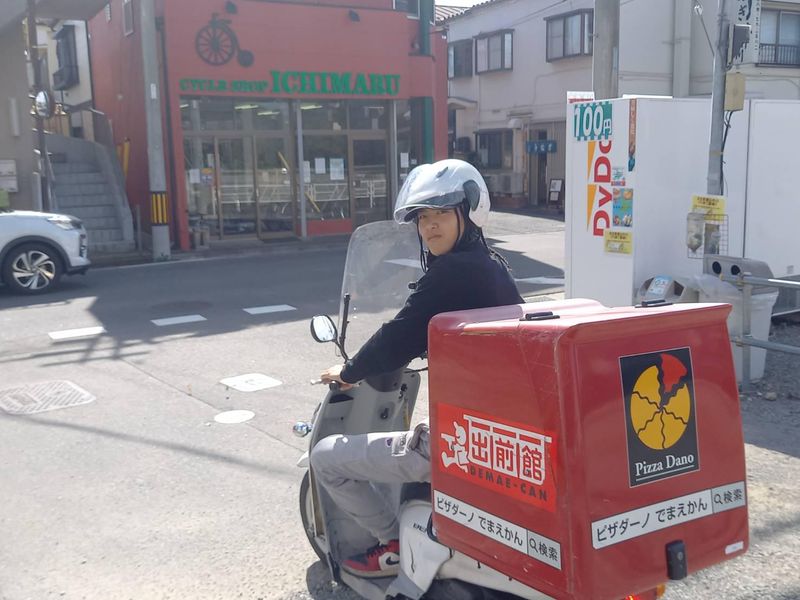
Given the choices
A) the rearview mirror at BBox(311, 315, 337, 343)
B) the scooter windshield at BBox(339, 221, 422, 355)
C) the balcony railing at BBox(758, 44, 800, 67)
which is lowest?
the rearview mirror at BBox(311, 315, 337, 343)

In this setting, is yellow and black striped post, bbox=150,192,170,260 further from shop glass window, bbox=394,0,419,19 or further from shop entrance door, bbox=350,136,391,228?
shop glass window, bbox=394,0,419,19

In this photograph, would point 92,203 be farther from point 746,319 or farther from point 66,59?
point 746,319

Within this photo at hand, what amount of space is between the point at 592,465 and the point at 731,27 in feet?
20.6

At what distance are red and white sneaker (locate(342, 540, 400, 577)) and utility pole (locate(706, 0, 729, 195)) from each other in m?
5.34

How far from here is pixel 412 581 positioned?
300 centimetres

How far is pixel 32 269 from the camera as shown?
1199cm

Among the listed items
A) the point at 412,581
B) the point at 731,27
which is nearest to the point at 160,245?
the point at 731,27

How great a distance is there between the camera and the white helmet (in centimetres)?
311

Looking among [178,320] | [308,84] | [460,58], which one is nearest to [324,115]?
[308,84]

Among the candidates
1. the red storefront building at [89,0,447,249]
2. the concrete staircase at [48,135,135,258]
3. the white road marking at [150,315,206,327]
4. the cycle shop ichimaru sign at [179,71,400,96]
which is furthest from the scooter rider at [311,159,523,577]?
the cycle shop ichimaru sign at [179,71,400,96]

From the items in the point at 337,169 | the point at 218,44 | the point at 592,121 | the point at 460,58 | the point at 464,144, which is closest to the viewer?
the point at 592,121

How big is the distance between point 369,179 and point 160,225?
19.7 feet

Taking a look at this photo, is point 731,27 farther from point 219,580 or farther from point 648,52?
point 648,52

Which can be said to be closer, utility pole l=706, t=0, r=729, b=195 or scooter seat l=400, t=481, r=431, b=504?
scooter seat l=400, t=481, r=431, b=504
